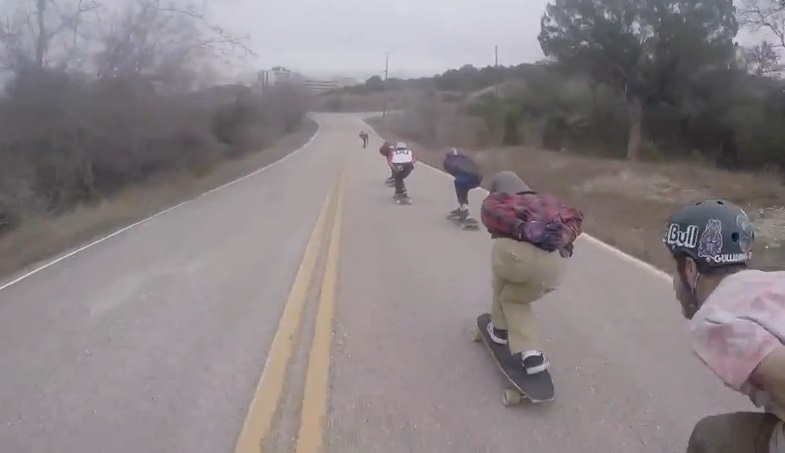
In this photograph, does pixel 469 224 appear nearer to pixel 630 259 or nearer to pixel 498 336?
pixel 630 259

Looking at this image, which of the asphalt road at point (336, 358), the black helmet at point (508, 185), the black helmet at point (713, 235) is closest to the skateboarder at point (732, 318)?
the black helmet at point (713, 235)

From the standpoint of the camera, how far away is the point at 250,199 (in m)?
19.6

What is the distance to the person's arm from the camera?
2.02 metres

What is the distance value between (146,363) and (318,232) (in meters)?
7.18

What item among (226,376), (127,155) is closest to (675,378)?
(226,376)

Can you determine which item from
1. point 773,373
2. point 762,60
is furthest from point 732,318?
point 762,60

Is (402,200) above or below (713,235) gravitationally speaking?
below

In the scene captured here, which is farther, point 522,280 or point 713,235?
point 522,280

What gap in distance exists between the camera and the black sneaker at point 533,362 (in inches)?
189

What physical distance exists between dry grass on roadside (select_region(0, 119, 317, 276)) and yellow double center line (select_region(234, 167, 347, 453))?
5.02 meters

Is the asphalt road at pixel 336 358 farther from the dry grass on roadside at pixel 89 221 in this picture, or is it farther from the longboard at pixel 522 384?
the dry grass on roadside at pixel 89 221

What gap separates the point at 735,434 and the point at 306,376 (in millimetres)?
3249

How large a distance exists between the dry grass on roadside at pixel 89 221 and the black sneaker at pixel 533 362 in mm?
8305

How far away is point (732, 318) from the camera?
7.02 ft
